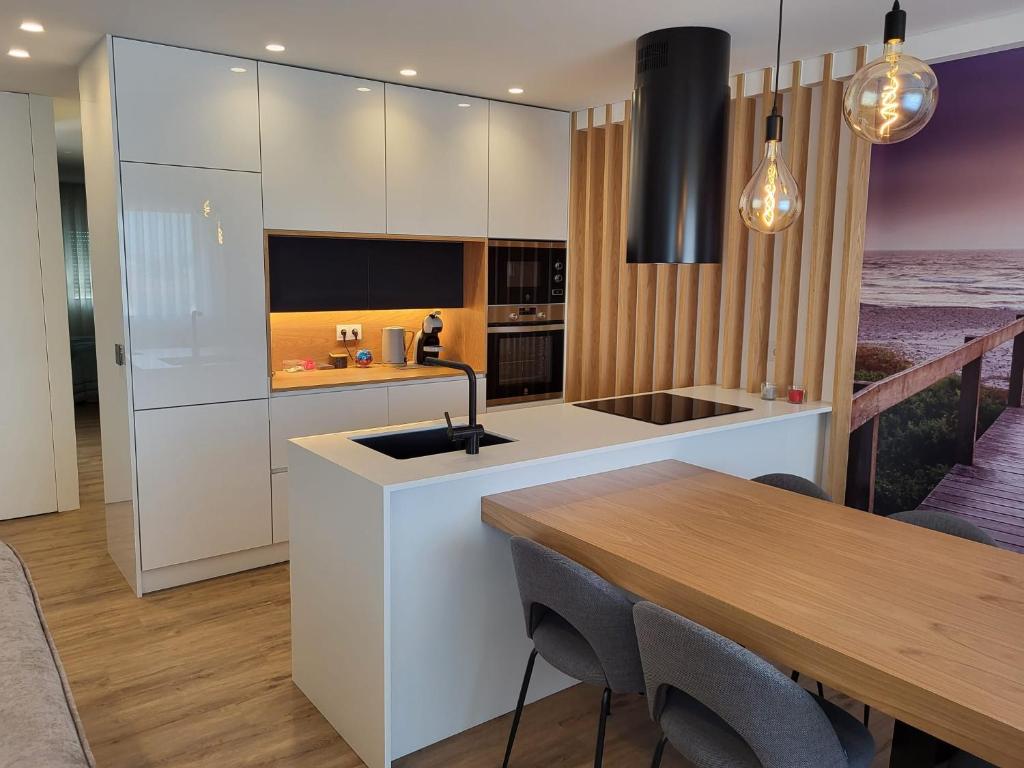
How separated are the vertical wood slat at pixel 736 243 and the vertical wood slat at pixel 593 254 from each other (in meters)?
0.94

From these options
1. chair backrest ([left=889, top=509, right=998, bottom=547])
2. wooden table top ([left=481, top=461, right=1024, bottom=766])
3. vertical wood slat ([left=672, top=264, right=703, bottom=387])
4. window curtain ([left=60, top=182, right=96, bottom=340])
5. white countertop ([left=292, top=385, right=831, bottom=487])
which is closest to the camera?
wooden table top ([left=481, top=461, right=1024, bottom=766])

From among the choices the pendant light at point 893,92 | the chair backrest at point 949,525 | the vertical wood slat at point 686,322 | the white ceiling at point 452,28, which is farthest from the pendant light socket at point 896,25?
the vertical wood slat at point 686,322

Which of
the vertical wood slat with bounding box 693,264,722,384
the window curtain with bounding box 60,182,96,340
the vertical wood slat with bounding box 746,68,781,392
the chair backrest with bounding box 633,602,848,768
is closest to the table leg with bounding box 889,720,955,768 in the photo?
the chair backrest with bounding box 633,602,848,768

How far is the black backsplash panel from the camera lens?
4.15m

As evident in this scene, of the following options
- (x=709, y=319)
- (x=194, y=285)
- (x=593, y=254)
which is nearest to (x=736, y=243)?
(x=709, y=319)

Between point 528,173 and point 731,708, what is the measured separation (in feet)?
12.3

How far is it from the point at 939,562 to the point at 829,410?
173 centimetres

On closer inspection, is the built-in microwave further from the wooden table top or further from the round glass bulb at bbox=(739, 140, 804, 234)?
the round glass bulb at bbox=(739, 140, 804, 234)

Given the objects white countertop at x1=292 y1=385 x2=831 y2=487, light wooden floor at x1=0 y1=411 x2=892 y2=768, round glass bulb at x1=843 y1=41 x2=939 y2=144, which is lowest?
light wooden floor at x1=0 y1=411 x2=892 y2=768

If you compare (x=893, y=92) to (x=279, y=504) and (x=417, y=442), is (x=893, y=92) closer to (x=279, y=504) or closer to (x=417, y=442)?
(x=417, y=442)

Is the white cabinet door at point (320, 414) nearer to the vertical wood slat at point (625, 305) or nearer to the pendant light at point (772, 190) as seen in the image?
the vertical wood slat at point (625, 305)

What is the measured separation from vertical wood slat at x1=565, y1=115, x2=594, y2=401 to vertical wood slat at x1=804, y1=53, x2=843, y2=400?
157 cm

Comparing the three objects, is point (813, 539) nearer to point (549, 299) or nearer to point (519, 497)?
point (519, 497)

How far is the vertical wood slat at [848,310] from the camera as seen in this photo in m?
3.48
